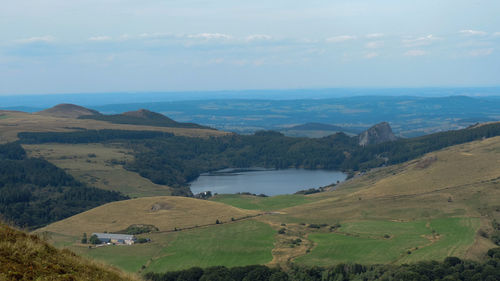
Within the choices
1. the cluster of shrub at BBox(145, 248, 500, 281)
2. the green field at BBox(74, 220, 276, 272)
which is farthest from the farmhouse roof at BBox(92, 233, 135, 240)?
the cluster of shrub at BBox(145, 248, 500, 281)

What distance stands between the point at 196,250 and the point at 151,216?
25945 mm

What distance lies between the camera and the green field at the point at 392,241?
69938 millimetres

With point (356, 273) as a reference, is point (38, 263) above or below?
above

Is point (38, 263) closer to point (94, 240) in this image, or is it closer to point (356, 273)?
point (356, 273)

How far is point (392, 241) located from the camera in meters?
78.9

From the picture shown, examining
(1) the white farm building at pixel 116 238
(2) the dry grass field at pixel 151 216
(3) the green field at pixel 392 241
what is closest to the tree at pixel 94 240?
(1) the white farm building at pixel 116 238

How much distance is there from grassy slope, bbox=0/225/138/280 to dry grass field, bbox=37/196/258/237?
73.3 meters

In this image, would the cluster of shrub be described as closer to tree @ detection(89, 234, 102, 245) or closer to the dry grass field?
tree @ detection(89, 234, 102, 245)

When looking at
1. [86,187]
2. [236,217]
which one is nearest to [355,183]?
[236,217]

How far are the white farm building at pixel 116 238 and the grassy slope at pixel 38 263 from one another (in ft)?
212

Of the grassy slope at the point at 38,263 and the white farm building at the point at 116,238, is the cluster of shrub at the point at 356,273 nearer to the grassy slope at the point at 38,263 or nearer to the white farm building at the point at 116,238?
the white farm building at the point at 116,238

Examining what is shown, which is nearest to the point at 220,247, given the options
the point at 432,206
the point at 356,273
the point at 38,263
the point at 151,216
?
the point at 356,273

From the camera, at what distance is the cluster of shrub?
181 feet

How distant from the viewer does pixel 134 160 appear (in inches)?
7864
